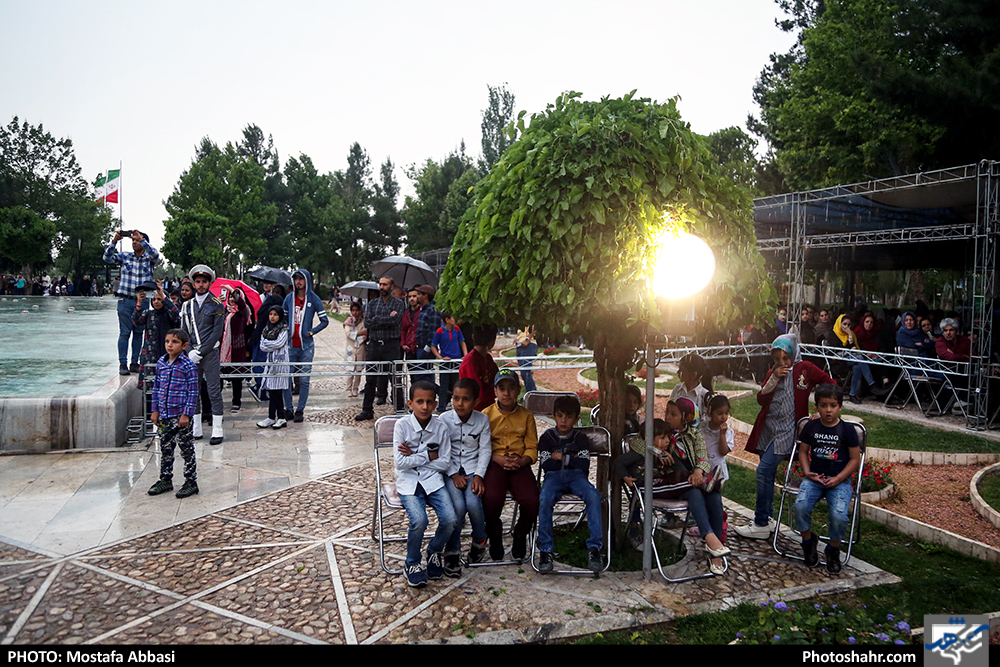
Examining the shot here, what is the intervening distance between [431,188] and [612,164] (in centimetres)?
4536

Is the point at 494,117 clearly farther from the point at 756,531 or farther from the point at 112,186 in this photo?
the point at 756,531

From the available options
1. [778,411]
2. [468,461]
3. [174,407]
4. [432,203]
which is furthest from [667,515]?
[432,203]

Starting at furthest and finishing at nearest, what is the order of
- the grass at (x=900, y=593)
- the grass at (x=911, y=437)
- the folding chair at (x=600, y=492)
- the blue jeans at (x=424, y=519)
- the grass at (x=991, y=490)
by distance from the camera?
the grass at (x=911, y=437), the grass at (x=991, y=490), the folding chair at (x=600, y=492), the blue jeans at (x=424, y=519), the grass at (x=900, y=593)

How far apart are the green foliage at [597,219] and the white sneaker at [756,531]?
2.11 metres

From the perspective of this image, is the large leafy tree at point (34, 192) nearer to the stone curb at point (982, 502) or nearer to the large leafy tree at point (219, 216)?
the large leafy tree at point (219, 216)

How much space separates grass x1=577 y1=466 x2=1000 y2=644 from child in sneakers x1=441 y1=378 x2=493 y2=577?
4.35ft

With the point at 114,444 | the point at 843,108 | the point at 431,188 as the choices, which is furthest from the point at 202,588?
the point at 431,188

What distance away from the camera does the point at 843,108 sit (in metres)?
21.7

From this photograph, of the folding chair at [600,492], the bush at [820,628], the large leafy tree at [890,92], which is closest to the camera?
the bush at [820,628]

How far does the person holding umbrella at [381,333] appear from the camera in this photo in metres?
10.3

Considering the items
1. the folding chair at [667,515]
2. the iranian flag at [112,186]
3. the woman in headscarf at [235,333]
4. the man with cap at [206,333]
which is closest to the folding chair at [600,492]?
the folding chair at [667,515]

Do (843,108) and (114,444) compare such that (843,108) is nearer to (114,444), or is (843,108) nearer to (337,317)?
(114,444)

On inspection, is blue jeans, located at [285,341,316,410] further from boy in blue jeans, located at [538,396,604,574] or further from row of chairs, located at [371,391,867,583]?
boy in blue jeans, located at [538,396,604,574]

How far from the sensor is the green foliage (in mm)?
Answer: 4133
